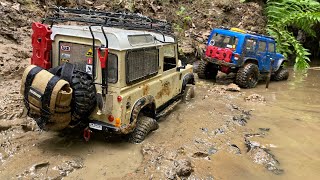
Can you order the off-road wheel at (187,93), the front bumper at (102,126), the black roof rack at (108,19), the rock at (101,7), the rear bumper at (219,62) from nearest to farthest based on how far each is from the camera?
the front bumper at (102,126)
the black roof rack at (108,19)
the off-road wheel at (187,93)
the rear bumper at (219,62)
the rock at (101,7)

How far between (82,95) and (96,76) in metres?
0.48

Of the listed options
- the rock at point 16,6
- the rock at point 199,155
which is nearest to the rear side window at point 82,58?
the rock at point 199,155

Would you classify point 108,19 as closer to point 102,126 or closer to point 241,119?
point 102,126

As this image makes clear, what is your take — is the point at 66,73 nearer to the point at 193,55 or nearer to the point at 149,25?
the point at 149,25

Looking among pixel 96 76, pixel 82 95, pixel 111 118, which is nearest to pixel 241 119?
pixel 111 118

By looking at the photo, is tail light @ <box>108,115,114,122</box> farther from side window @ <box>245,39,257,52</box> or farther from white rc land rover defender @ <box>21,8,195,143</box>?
side window @ <box>245,39,257,52</box>

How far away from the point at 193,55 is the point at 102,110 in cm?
792

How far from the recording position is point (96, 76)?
5027mm

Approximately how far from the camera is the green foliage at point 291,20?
13.7m

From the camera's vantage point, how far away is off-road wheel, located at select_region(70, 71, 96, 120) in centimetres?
464

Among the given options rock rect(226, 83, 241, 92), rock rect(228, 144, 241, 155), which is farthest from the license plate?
rock rect(226, 83, 241, 92)

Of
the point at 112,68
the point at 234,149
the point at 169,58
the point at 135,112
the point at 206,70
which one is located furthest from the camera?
the point at 206,70

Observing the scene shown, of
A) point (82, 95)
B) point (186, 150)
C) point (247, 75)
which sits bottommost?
point (186, 150)

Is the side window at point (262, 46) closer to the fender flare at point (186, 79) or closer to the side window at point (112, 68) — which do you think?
the fender flare at point (186, 79)
